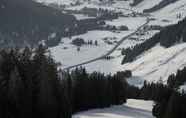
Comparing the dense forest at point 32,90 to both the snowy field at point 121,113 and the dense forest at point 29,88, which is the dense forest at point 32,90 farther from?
the snowy field at point 121,113

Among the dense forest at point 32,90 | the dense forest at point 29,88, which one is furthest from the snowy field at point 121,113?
the dense forest at point 29,88

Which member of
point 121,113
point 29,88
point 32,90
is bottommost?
point 121,113

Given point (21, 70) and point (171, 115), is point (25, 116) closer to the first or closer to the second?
point (21, 70)

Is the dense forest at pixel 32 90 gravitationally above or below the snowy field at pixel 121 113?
above

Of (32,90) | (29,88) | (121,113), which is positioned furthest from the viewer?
(121,113)

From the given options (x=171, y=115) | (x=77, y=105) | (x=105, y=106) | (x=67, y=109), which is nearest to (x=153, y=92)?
(x=105, y=106)

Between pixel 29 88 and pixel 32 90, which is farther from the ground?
pixel 29 88

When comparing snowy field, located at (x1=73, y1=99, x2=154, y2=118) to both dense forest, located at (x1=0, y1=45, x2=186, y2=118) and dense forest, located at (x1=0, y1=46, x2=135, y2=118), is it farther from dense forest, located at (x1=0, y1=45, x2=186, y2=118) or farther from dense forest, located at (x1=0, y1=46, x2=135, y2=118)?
dense forest, located at (x1=0, y1=46, x2=135, y2=118)

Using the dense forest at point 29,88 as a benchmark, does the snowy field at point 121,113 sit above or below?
below

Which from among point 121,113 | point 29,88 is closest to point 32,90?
point 29,88

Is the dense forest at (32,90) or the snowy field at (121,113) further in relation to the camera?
the snowy field at (121,113)

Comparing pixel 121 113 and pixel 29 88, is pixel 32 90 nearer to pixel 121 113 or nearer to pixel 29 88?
pixel 29 88

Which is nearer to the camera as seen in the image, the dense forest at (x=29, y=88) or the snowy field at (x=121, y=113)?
the dense forest at (x=29, y=88)

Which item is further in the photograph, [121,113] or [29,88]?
[121,113]
